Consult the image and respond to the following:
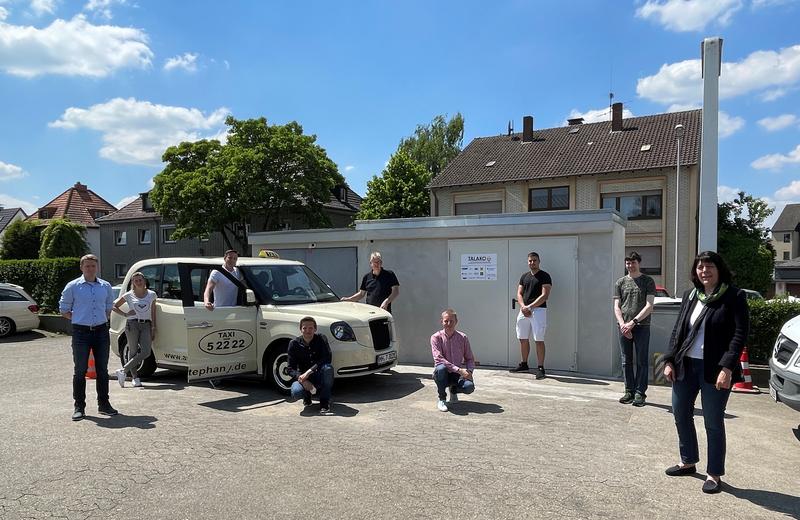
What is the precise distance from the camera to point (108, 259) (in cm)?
4581

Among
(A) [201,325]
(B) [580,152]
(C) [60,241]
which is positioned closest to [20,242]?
(C) [60,241]

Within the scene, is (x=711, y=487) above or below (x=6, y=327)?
above

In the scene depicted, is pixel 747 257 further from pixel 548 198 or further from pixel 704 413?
pixel 704 413

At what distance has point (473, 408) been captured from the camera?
720cm

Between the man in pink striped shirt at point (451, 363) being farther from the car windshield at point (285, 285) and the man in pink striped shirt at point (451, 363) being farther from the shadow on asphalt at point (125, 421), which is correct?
the shadow on asphalt at point (125, 421)

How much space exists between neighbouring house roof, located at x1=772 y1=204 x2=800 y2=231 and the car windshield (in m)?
90.0

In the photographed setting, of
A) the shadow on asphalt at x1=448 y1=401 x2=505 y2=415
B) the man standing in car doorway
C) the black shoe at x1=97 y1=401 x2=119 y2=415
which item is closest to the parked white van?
the black shoe at x1=97 y1=401 x2=119 y2=415

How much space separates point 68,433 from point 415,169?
115ft

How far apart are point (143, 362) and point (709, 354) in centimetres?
788

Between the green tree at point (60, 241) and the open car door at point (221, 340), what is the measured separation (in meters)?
32.5

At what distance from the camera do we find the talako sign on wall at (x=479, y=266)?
10016mm

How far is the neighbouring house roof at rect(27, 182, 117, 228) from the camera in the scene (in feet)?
173

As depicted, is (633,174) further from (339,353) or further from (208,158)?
(339,353)

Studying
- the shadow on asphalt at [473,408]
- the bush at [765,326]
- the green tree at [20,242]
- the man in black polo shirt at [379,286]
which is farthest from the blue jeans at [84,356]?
the green tree at [20,242]
